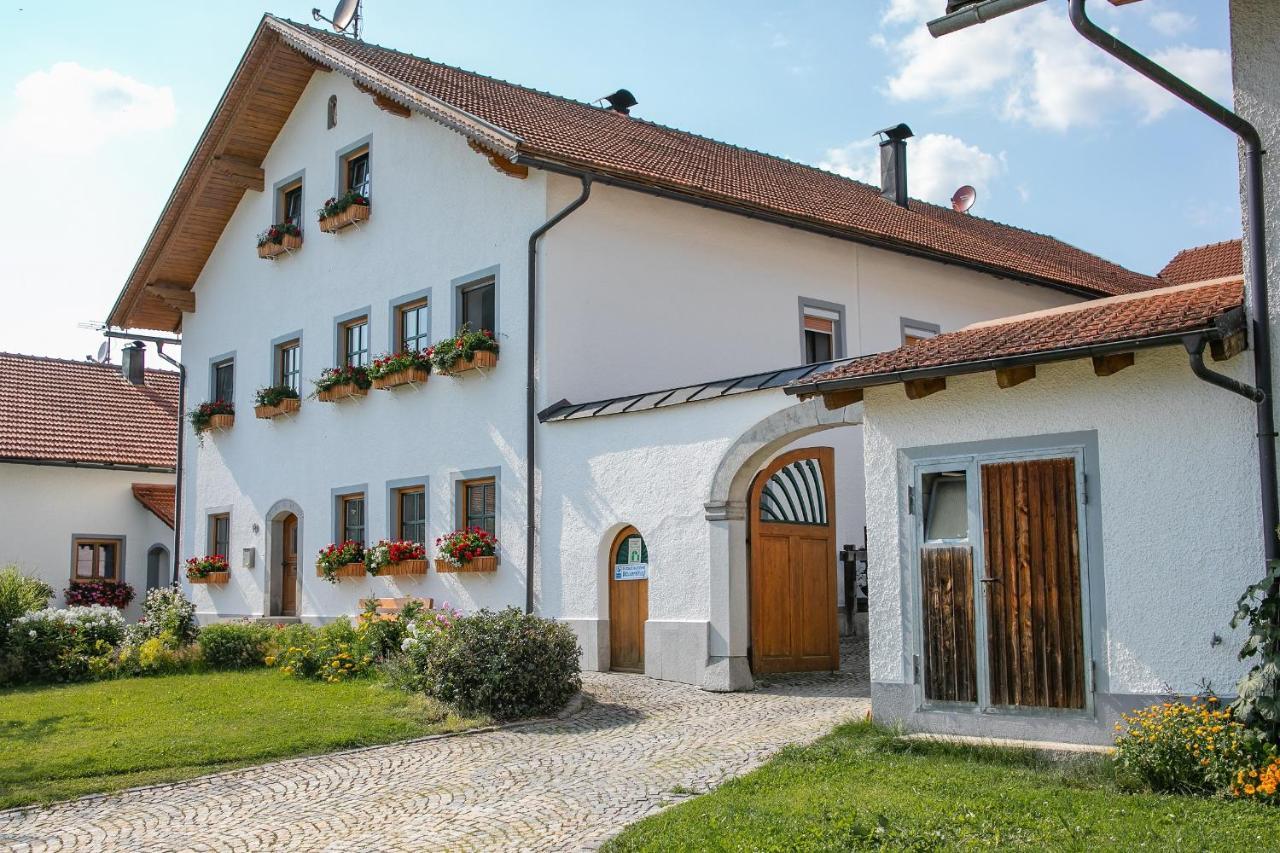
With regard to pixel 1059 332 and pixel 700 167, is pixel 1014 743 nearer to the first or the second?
pixel 1059 332

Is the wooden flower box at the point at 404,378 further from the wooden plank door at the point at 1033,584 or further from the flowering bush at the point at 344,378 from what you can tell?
the wooden plank door at the point at 1033,584

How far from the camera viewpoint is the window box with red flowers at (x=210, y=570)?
21766 mm

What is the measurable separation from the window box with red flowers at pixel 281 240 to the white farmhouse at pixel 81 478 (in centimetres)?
836

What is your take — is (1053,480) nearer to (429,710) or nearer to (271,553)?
(429,710)

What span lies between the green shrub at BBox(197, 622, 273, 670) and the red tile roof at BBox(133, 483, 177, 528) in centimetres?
1148

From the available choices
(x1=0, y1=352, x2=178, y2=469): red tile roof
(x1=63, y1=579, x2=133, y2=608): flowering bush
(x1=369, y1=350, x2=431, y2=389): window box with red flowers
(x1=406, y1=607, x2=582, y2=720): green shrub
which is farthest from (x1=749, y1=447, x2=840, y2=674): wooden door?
(x1=0, y1=352, x2=178, y2=469): red tile roof

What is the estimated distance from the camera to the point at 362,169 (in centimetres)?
1970

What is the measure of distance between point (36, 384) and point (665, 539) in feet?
65.0

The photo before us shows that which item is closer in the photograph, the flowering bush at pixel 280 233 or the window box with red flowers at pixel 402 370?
the window box with red flowers at pixel 402 370

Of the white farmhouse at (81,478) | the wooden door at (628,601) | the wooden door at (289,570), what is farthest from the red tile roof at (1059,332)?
the white farmhouse at (81,478)

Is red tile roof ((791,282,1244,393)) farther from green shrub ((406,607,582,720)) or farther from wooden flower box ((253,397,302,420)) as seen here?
wooden flower box ((253,397,302,420))

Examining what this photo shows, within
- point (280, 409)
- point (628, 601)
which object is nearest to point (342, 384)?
point (280, 409)

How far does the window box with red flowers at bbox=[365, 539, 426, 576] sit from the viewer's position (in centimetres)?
1711

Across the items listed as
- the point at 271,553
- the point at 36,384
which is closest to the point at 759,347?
the point at 271,553
